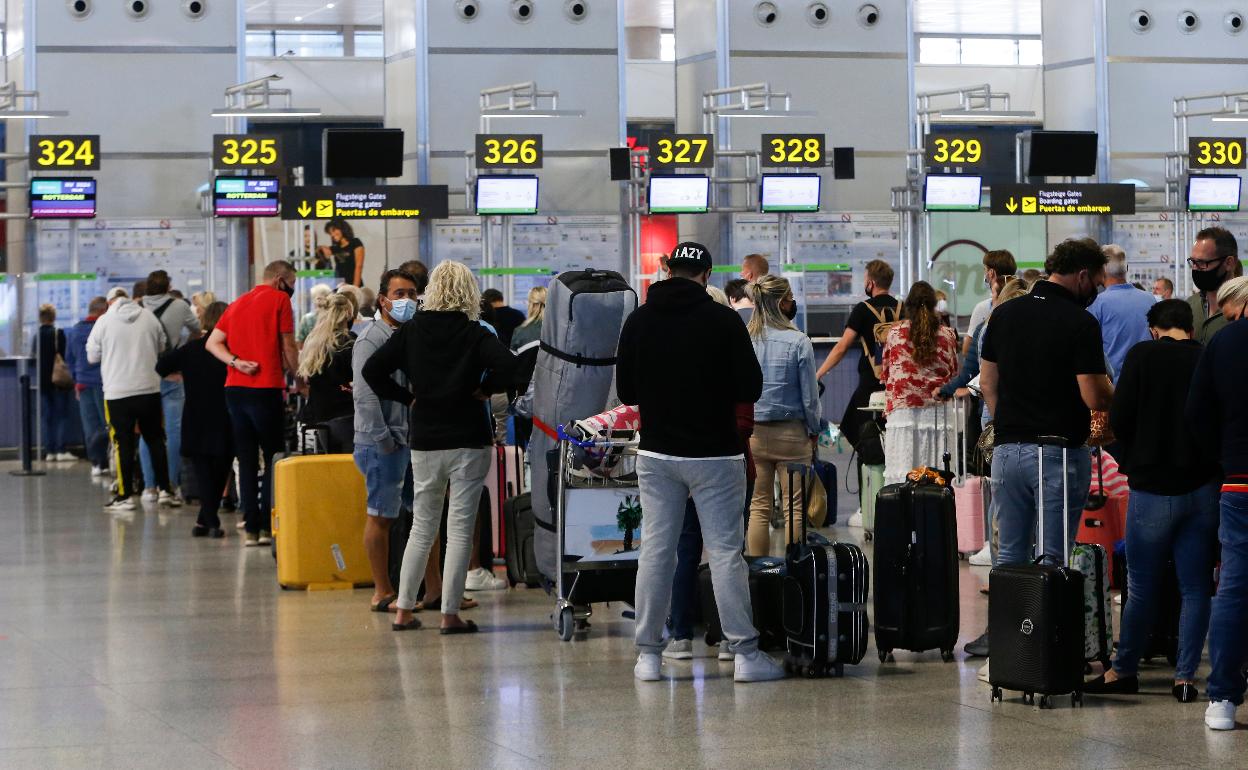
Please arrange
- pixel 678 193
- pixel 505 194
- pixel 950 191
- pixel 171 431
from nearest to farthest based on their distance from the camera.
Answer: pixel 171 431 < pixel 505 194 < pixel 678 193 < pixel 950 191

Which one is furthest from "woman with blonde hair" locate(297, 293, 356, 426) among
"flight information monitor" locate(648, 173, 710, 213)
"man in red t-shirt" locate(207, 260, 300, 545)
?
"flight information monitor" locate(648, 173, 710, 213)

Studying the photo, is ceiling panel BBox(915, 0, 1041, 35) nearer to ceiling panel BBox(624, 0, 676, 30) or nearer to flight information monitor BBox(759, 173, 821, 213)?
ceiling panel BBox(624, 0, 676, 30)

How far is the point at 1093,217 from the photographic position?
22.1 meters

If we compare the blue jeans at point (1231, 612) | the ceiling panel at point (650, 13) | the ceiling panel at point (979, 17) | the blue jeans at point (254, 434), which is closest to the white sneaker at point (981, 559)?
the blue jeans at point (1231, 612)

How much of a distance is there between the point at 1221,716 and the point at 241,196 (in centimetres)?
1497

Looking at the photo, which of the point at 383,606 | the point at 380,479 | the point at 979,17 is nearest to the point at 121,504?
the point at 383,606

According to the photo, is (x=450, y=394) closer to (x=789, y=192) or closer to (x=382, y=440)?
(x=382, y=440)

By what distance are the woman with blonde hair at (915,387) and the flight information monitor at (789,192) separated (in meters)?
10.8

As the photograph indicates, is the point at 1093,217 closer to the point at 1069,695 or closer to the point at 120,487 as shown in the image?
the point at 120,487

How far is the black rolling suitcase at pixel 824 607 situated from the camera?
21.4 ft

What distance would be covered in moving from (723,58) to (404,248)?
169 inches

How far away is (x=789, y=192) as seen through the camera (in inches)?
804

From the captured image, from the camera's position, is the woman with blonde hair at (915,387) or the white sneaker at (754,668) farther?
the woman with blonde hair at (915,387)

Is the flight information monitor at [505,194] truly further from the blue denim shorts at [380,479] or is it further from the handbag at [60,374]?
the blue denim shorts at [380,479]
